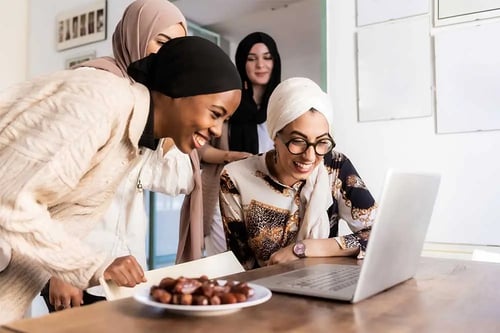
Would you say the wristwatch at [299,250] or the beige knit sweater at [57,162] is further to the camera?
the wristwatch at [299,250]

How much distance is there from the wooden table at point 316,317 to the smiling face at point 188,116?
37 cm

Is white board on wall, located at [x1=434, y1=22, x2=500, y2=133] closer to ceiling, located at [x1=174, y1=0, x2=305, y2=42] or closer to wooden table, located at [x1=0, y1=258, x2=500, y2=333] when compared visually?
ceiling, located at [x1=174, y1=0, x2=305, y2=42]

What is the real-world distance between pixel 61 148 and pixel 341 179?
35.3 inches

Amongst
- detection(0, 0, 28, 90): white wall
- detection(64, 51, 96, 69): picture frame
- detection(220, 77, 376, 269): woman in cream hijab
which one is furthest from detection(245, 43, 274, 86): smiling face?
detection(0, 0, 28, 90): white wall

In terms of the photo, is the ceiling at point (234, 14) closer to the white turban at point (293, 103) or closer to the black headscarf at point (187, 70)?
the white turban at point (293, 103)

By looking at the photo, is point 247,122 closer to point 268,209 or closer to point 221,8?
point 268,209

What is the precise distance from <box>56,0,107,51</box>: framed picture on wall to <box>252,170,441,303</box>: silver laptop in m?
2.39

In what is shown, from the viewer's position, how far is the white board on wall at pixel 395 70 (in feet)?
6.06

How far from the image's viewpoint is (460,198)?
1.77 m

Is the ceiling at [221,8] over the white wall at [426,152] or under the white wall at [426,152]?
over

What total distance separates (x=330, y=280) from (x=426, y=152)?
117cm

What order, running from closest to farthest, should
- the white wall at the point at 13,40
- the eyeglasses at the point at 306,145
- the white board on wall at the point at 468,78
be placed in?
the eyeglasses at the point at 306,145, the white board on wall at the point at 468,78, the white wall at the point at 13,40

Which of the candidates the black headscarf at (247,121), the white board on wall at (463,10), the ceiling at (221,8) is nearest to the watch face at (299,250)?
the black headscarf at (247,121)

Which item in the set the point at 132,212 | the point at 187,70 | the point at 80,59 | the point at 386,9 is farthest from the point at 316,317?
the point at 80,59
